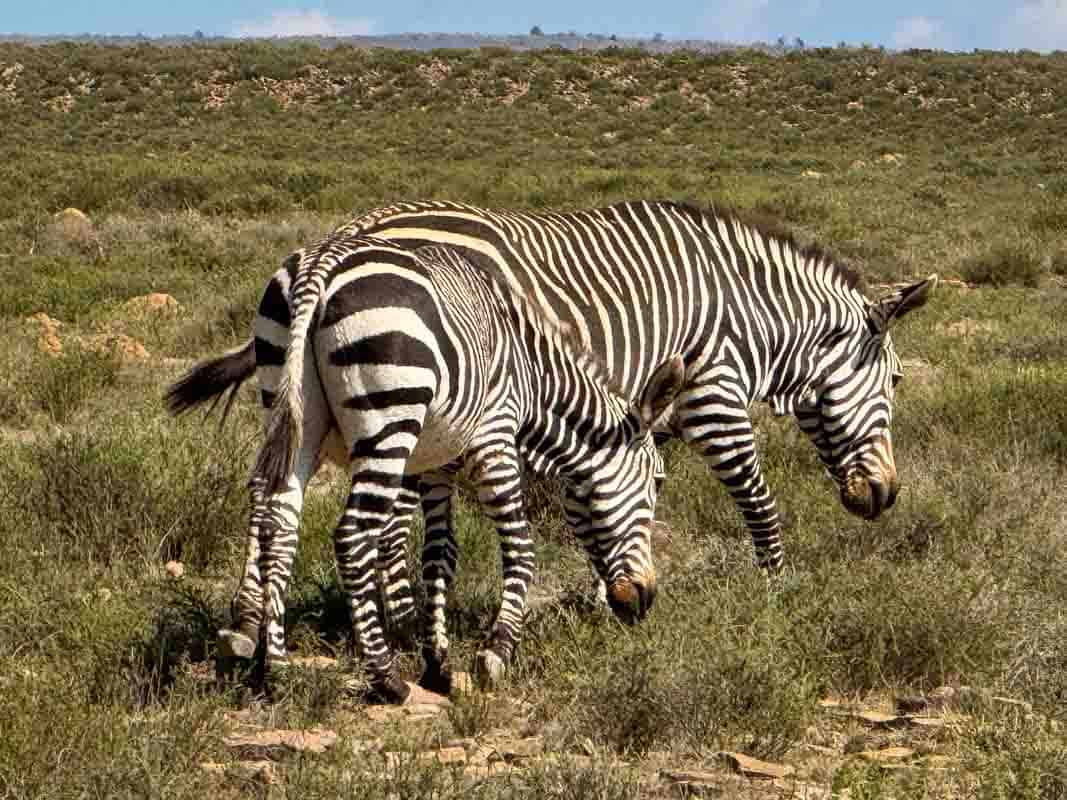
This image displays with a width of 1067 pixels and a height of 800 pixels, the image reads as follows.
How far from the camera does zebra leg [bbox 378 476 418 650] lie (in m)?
5.50

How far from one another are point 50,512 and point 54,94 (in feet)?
148

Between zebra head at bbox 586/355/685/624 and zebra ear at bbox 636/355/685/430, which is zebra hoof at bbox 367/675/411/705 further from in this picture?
zebra ear at bbox 636/355/685/430

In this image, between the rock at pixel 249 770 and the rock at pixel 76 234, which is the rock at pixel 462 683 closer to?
the rock at pixel 249 770

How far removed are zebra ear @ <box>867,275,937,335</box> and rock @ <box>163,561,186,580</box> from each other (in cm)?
356

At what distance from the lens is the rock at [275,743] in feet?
13.4

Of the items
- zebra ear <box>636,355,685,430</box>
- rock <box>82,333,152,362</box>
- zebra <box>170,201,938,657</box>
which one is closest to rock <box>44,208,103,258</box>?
rock <box>82,333,152,362</box>

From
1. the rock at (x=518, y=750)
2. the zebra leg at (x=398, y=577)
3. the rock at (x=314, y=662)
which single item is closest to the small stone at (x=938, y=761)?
the rock at (x=518, y=750)

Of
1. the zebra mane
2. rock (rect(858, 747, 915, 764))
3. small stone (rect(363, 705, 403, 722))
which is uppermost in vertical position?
the zebra mane

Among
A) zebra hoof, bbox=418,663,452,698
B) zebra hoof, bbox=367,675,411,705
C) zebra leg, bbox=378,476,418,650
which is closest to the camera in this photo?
zebra hoof, bbox=367,675,411,705

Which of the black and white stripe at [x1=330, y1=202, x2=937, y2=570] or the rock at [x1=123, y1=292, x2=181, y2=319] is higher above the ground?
the black and white stripe at [x1=330, y1=202, x2=937, y2=570]

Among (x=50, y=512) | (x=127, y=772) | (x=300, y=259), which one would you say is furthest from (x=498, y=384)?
(x=50, y=512)

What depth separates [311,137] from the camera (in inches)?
1501

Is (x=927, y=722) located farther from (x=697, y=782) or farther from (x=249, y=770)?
(x=249, y=770)

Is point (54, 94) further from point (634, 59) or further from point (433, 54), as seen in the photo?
point (634, 59)
